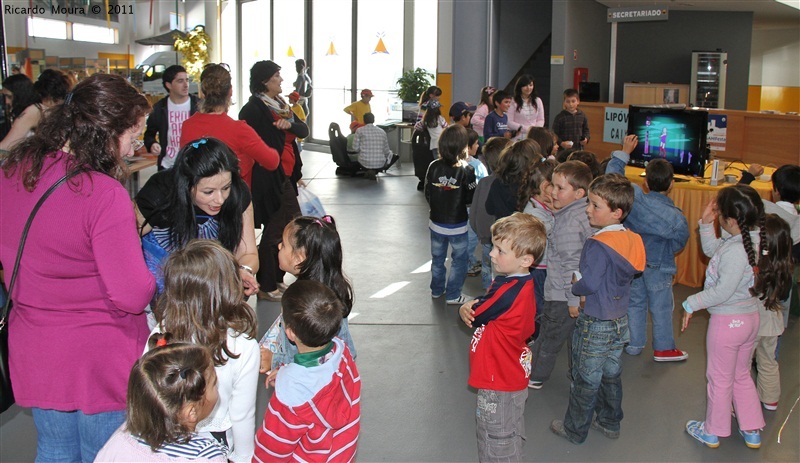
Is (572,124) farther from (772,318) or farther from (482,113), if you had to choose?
(772,318)

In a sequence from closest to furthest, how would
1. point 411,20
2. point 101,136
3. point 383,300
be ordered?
point 101,136 → point 383,300 → point 411,20

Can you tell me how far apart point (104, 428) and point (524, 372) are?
59.8 inches

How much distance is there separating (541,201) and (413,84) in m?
9.86

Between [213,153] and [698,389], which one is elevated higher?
[213,153]

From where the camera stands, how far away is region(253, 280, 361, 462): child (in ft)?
7.06

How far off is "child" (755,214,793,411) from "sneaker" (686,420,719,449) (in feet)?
1.58

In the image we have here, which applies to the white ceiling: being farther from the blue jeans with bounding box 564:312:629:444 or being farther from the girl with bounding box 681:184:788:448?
the blue jeans with bounding box 564:312:629:444

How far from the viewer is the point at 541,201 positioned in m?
4.38

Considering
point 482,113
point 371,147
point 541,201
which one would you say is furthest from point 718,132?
point 371,147

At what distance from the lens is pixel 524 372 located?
2.88m

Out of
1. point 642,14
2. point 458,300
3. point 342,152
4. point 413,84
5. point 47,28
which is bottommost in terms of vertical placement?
point 458,300

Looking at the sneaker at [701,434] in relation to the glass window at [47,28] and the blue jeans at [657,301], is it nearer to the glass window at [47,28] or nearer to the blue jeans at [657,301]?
the blue jeans at [657,301]

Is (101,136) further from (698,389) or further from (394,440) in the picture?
(698,389)

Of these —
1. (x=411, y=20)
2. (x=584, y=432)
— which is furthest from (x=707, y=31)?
(x=584, y=432)
